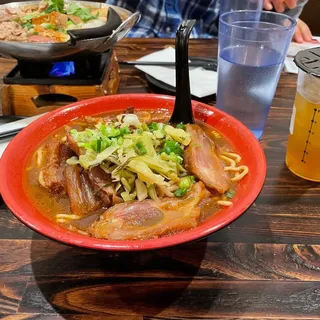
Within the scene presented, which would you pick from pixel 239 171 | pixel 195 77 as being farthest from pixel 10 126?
pixel 195 77

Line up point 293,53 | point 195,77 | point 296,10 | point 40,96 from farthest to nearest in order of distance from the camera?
point 296,10 < point 293,53 < point 195,77 < point 40,96

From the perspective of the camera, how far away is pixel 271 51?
1.38 metres

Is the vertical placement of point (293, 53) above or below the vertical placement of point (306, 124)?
below

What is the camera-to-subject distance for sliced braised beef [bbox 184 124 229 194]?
103 centimetres

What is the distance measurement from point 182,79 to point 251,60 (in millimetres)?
344

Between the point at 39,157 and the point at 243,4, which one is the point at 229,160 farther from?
the point at 243,4

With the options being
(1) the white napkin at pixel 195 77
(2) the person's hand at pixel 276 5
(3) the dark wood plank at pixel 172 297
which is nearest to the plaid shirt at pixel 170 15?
(2) the person's hand at pixel 276 5

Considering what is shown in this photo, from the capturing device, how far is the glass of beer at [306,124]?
1.18 meters

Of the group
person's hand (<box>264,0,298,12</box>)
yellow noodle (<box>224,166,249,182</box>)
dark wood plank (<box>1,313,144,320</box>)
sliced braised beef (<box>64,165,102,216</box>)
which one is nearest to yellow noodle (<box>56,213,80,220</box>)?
sliced braised beef (<box>64,165,102,216</box>)

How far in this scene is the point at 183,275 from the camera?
979 millimetres

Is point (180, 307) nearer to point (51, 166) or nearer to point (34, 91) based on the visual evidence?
point (51, 166)

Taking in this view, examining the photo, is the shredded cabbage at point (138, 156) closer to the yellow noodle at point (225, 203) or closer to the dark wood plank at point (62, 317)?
the yellow noodle at point (225, 203)

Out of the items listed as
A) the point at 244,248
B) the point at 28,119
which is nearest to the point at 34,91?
the point at 28,119

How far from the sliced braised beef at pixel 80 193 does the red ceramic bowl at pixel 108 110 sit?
0.10 m
